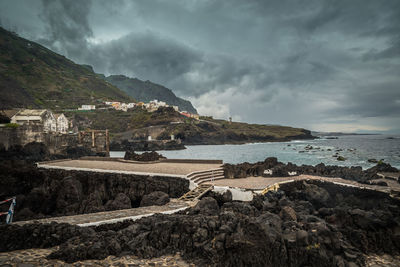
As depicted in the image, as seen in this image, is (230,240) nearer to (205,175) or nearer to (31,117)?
(205,175)

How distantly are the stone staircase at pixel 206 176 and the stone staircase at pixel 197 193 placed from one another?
83 cm

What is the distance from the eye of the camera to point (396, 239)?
600cm

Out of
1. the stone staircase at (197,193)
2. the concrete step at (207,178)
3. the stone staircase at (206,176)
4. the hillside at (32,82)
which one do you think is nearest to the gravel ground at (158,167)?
the stone staircase at (206,176)

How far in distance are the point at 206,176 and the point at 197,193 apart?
10.6 ft

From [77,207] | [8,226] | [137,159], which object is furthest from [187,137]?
[8,226]

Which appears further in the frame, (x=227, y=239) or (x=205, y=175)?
(x=205, y=175)

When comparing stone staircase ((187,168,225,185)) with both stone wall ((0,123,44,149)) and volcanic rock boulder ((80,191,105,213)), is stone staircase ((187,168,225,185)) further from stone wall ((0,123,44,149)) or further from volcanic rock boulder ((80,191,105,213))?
stone wall ((0,123,44,149))

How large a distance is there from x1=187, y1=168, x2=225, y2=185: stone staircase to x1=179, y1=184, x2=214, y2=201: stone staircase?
32.6 inches

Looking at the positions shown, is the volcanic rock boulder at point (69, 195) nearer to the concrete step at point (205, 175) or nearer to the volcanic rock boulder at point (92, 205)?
the volcanic rock boulder at point (92, 205)

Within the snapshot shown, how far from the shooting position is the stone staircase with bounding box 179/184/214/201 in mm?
11084

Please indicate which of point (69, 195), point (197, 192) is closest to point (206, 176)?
point (197, 192)

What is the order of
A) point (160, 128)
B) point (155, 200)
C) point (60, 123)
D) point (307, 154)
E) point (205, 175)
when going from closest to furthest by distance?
point (155, 200), point (205, 175), point (307, 154), point (60, 123), point (160, 128)

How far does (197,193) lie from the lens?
11.7m

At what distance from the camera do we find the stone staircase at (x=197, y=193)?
436 inches
